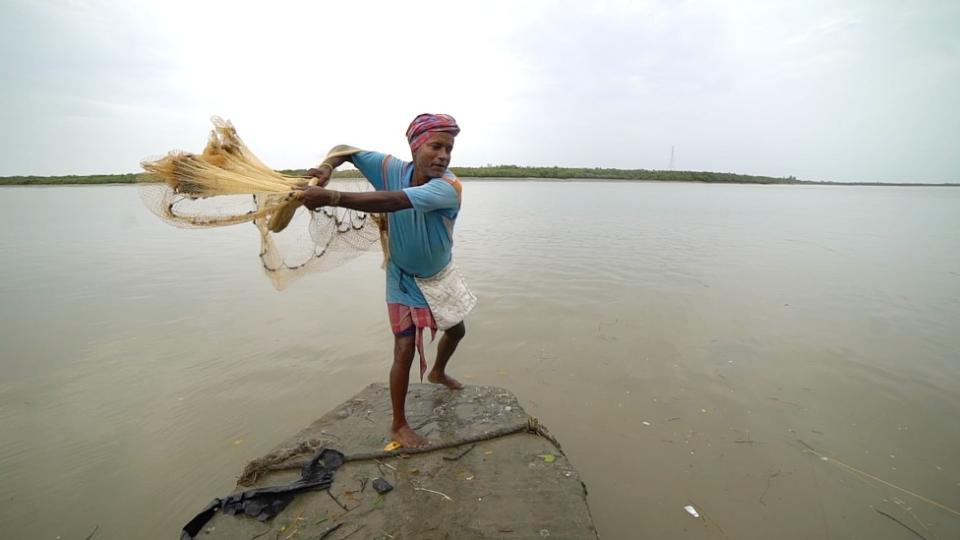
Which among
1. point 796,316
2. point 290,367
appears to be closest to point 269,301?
point 290,367

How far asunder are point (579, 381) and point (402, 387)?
6.22 ft

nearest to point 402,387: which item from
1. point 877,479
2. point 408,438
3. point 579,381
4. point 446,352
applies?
point 408,438

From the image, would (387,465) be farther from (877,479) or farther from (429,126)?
(877,479)

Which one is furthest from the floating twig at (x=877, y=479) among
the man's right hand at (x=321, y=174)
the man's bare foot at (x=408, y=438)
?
the man's right hand at (x=321, y=174)

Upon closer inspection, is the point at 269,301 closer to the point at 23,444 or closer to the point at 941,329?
the point at 23,444

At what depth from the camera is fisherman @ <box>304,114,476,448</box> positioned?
7.29 feet

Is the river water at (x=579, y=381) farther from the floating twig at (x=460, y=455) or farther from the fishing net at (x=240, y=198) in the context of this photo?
the fishing net at (x=240, y=198)

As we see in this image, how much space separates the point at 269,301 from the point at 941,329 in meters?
8.13

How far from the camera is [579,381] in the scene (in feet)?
12.6

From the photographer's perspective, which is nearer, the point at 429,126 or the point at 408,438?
the point at 429,126

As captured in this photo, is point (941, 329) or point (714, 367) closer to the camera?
point (714, 367)

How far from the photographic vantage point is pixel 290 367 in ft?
13.2

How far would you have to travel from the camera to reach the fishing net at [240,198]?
2.01 m

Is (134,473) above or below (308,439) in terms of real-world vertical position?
below
